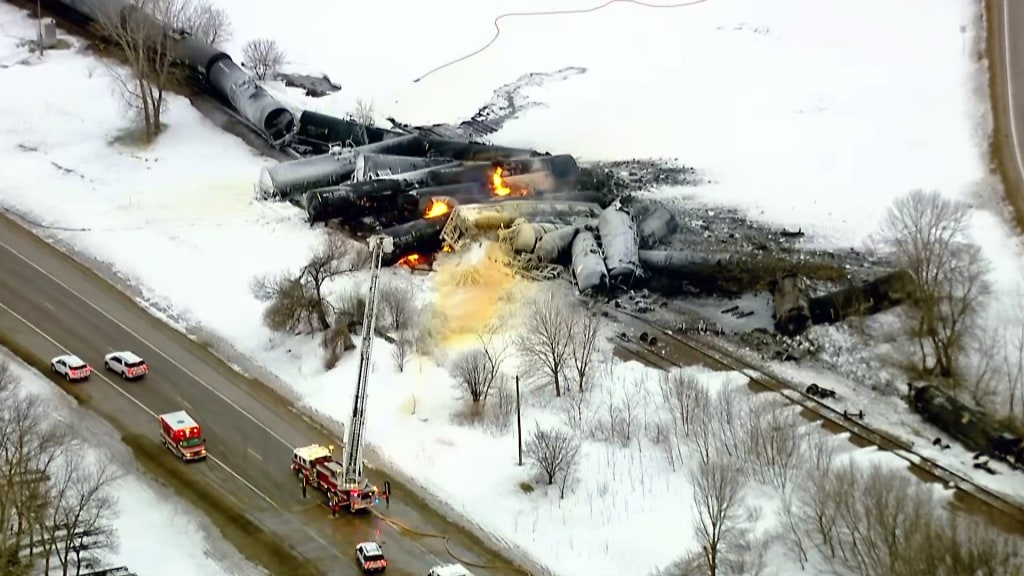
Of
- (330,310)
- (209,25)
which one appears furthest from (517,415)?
(209,25)

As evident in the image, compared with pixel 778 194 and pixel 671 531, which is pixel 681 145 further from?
pixel 671 531

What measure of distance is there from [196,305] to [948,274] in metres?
27.5

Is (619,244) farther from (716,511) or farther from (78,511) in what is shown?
(78,511)

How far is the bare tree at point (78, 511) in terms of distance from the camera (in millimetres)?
40406

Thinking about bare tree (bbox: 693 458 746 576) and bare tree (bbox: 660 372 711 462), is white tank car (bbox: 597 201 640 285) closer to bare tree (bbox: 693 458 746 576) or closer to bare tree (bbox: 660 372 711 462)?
bare tree (bbox: 660 372 711 462)

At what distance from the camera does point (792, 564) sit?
41.3 meters

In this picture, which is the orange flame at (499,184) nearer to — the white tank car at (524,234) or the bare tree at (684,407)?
the white tank car at (524,234)

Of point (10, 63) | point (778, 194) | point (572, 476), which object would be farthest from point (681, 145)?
point (10, 63)

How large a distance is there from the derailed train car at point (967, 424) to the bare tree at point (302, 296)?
20920mm

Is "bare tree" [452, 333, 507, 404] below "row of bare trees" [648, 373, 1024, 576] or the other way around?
the other way around

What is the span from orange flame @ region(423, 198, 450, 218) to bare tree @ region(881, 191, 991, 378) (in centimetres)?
1759

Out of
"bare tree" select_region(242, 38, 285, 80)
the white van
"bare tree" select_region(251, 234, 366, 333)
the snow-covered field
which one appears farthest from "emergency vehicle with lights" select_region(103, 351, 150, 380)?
"bare tree" select_region(242, 38, 285, 80)

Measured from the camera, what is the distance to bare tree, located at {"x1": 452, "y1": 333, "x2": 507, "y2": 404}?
49.5 meters

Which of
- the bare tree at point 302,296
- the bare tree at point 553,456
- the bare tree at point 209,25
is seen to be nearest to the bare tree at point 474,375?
the bare tree at point 553,456
